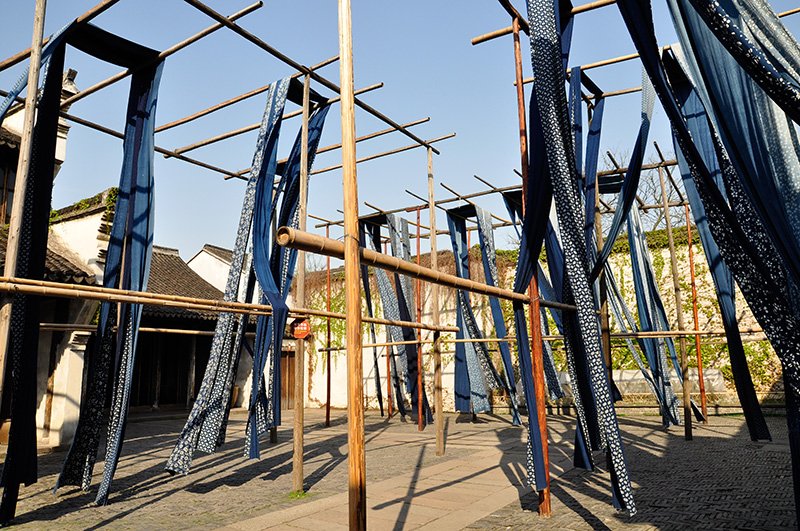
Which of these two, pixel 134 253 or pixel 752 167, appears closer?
pixel 752 167

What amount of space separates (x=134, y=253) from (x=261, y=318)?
4.32 feet

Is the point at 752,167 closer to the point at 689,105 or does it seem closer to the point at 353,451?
the point at 353,451

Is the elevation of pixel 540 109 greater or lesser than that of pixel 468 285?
greater

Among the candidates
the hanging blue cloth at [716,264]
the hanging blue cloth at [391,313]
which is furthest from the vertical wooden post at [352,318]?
the hanging blue cloth at [391,313]

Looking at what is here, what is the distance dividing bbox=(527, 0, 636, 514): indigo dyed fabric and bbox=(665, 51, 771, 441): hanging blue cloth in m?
1.87

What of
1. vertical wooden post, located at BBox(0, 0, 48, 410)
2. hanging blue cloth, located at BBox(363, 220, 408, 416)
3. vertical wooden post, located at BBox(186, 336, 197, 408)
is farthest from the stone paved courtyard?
vertical wooden post, located at BBox(186, 336, 197, 408)

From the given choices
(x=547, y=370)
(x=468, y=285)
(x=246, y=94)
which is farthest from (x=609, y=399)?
(x=547, y=370)

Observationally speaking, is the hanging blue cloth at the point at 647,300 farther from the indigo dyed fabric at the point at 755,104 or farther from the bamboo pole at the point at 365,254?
the indigo dyed fabric at the point at 755,104

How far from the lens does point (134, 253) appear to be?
4.88 metres

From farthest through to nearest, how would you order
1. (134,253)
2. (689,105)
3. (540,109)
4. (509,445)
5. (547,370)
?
(547,370) → (509,445) → (689,105) → (134,253) → (540,109)

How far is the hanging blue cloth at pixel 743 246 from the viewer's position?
2.63 m

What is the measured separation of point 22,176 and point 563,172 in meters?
3.69

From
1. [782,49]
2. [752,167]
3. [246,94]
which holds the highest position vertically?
[246,94]

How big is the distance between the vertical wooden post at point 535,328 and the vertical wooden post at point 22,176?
353 centimetres
